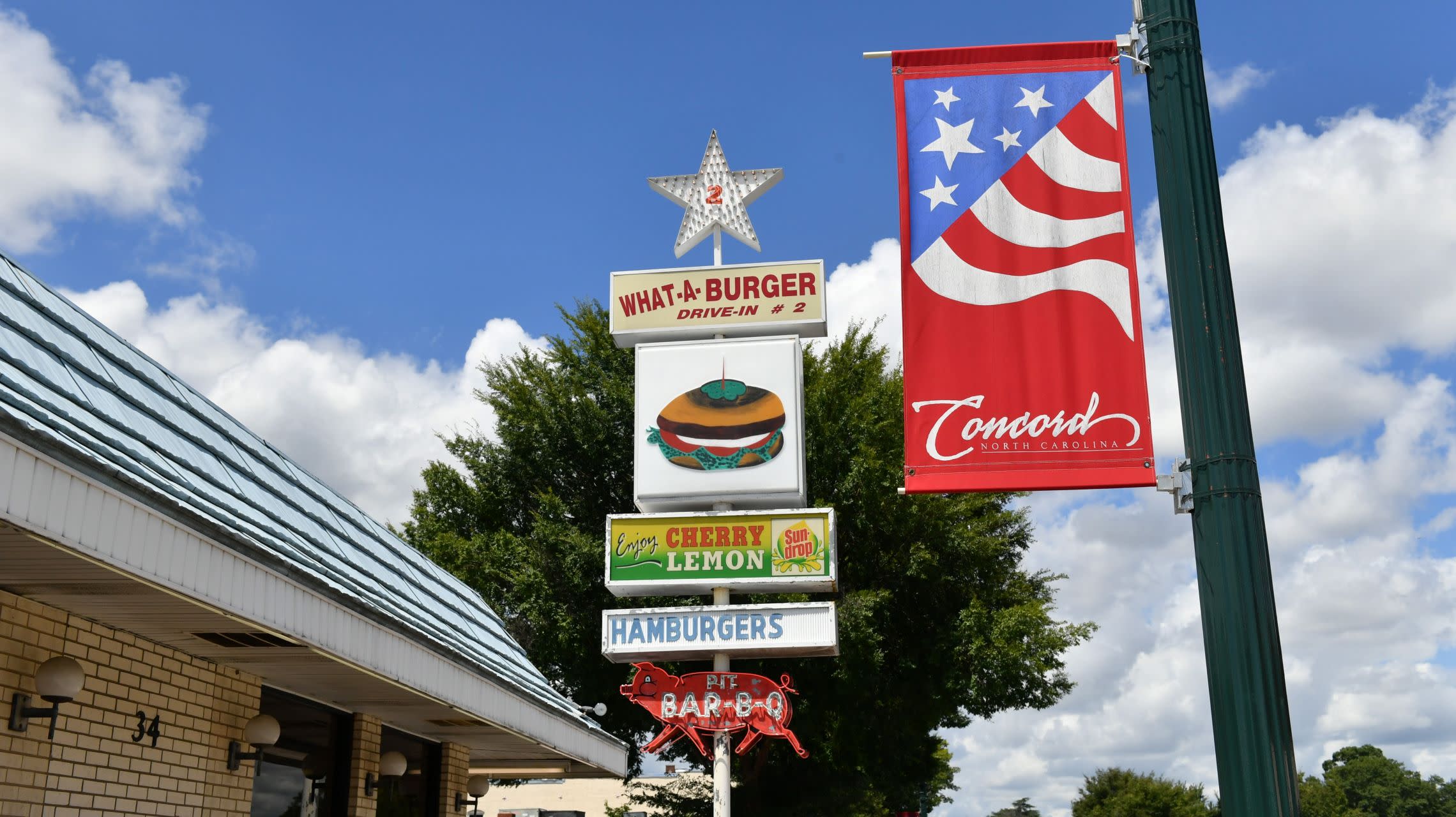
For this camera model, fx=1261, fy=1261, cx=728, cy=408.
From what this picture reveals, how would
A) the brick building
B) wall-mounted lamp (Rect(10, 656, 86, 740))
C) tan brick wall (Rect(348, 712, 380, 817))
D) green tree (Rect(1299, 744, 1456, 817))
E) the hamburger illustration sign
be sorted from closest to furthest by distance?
the brick building < wall-mounted lamp (Rect(10, 656, 86, 740)) < tan brick wall (Rect(348, 712, 380, 817)) < the hamburger illustration sign < green tree (Rect(1299, 744, 1456, 817))

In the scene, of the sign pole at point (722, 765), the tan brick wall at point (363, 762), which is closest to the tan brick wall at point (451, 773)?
the tan brick wall at point (363, 762)

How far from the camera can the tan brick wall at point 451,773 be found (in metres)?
13.9

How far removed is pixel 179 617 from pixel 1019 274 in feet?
17.1

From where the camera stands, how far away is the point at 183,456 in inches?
319

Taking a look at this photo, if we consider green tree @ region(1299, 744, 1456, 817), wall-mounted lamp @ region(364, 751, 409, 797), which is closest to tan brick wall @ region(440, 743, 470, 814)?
wall-mounted lamp @ region(364, 751, 409, 797)

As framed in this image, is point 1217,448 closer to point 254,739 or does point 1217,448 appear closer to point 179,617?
point 179,617

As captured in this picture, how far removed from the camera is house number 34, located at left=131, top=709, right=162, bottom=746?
8.06m

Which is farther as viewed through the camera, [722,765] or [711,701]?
[722,765]

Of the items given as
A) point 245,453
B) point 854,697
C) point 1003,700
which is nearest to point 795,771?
point 854,697

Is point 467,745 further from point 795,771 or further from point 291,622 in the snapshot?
point 795,771

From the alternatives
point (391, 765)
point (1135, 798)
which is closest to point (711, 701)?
point (391, 765)

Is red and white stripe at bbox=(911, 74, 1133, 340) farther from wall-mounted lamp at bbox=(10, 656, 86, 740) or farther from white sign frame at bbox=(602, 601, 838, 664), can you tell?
white sign frame at bbox=(602, 601, 838, 664)

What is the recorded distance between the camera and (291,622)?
722cm

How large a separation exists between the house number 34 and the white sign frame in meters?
12.6
